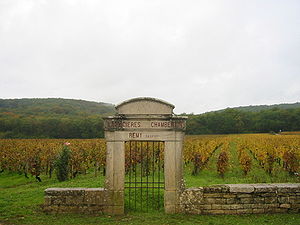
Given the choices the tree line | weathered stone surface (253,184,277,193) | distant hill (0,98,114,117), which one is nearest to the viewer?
weathered stone surface (253,184,277,193)

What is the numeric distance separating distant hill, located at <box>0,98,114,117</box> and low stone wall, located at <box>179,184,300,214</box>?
78882 millimetres

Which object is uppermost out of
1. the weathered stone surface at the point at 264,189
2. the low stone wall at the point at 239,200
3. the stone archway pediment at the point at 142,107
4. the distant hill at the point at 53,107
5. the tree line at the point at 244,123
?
the distant hill at the point at 53,107

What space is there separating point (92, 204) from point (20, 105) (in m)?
101

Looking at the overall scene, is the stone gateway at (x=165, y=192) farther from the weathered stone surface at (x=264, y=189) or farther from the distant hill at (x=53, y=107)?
the distant hill at (x=53, y=107)

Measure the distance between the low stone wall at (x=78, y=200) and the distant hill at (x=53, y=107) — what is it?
77.4 m

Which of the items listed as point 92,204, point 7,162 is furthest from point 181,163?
point 7,162

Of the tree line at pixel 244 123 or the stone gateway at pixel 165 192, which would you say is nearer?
the stone gateway at pixel 165 192

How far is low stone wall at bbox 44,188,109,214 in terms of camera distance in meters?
7.91

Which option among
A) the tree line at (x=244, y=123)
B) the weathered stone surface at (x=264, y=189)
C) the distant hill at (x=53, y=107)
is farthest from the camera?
Result: the distant hill at (x=53, y=107)

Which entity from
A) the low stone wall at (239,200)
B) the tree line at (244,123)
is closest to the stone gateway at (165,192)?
the low stone wall at (239,200)

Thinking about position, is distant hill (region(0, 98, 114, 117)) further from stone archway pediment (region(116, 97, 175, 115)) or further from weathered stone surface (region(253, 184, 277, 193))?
weathered stone surface (region(253, 184, 277, 193))

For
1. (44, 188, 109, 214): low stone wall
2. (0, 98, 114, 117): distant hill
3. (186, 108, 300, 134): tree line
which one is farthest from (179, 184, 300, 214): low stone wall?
(0, 98, 114, 117): distant hill

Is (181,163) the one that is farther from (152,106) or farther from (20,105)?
(20,105)

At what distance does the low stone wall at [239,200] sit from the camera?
310 inches
